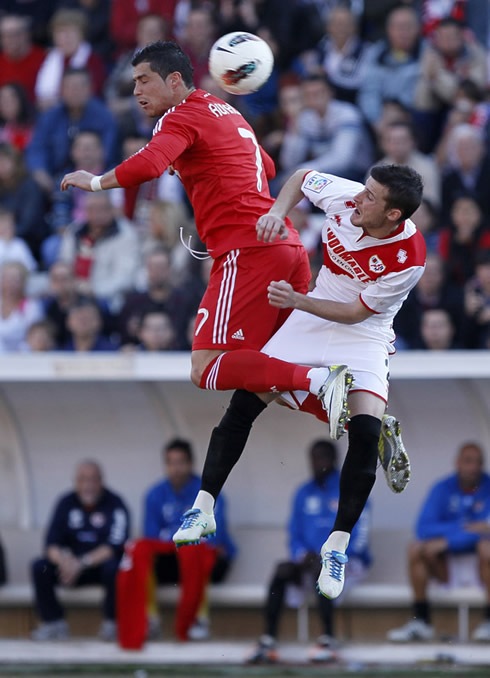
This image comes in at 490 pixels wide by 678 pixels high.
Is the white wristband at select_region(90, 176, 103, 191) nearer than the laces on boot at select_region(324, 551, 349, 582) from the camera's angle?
Yes

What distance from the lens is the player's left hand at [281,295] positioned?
6.78 metres

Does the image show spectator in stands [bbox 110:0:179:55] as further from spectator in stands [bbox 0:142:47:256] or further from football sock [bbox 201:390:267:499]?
football sock [bbox 201:390:267:499]

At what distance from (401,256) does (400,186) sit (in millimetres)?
395

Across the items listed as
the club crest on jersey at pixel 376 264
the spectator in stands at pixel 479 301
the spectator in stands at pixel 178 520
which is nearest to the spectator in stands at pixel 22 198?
the spectator in stands at pixel 178 520

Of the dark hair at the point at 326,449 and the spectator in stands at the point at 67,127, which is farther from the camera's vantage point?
the spectator in stands at the point at 67,127

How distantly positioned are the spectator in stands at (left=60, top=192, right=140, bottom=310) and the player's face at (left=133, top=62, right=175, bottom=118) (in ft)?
14.8

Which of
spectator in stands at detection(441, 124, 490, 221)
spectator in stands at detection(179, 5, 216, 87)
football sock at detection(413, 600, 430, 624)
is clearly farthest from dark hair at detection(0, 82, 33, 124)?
football sock at detection(413, 600, 430, 624)

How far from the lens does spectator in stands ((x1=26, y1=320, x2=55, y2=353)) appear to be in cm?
1120

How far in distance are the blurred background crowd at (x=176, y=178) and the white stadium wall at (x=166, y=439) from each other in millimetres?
605

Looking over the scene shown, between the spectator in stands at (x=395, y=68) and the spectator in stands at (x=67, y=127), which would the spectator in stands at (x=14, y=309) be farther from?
the spectator in stands at (x=395, y=68)

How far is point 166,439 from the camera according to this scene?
1216 cm

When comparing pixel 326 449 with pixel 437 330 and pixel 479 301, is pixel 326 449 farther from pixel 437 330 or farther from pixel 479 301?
pixel 479 301

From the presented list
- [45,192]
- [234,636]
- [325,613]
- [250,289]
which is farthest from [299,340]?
[45,192]

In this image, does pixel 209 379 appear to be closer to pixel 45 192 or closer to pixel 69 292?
pixel 69 292
